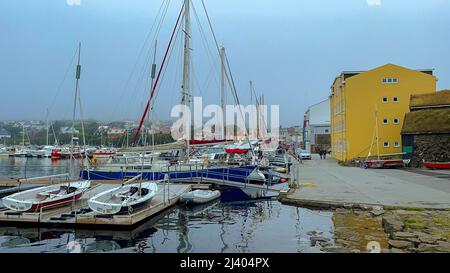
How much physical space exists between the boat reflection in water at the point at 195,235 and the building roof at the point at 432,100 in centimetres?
2725

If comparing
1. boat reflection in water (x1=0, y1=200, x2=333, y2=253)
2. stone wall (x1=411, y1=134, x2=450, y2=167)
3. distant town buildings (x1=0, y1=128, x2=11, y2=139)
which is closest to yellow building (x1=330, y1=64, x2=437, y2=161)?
stone wall (x1=411, y1=134, x2=450, y2=167)

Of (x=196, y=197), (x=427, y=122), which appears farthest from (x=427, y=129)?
(x=196, y=197)

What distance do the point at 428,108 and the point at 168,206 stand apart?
30925 millimetres

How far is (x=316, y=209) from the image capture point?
776 inches

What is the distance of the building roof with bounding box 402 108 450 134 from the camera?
3747cm

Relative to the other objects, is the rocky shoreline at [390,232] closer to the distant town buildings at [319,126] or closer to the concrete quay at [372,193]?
the concrete quay at [372,193]

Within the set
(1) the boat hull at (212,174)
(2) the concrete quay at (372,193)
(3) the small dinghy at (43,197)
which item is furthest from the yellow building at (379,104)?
(3) the small dinghy at (43,197)

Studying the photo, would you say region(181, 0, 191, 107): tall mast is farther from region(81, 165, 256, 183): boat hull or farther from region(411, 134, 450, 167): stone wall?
region(411, 134, 450, 167): stone wall

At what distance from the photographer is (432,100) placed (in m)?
40.9

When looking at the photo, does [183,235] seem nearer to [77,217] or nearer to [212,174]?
[77,217]

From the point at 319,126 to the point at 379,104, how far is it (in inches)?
1624

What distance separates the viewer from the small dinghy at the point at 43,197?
61.4 ft
